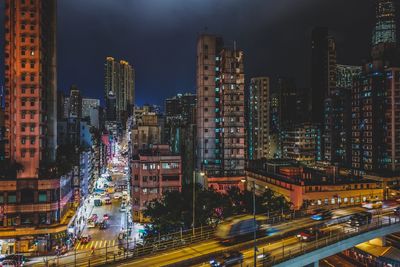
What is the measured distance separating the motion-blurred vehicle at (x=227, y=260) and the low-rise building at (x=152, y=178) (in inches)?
1695

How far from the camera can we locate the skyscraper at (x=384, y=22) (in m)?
168

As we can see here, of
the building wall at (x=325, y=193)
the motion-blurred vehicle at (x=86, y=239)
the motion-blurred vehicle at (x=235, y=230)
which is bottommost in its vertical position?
the motion-blurred vehicle at (x=86, y=239)

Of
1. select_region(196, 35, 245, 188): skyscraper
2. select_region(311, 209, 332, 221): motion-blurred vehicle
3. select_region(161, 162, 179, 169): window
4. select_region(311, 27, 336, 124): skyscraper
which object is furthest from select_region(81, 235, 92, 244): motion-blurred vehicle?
select_region(311, 27, 336, 124): skyscraper

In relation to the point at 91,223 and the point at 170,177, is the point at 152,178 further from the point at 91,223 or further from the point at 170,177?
the point at 91,223

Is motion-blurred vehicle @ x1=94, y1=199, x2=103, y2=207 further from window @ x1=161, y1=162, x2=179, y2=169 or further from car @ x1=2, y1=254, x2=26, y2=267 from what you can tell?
car @ x1=2, y1=254, x2=26, y2=267

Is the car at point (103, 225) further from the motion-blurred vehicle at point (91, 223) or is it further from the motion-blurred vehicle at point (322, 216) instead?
the motion-blurred vehicle at point (322, 216)

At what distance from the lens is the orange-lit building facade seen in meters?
55.5

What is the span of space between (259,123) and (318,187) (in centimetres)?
8733

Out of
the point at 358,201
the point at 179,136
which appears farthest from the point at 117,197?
the point at 358,201

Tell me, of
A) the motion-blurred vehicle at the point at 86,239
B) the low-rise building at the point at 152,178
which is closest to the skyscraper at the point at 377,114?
the low-rise building at the point at 152,178

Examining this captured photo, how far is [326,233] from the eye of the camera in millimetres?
39188

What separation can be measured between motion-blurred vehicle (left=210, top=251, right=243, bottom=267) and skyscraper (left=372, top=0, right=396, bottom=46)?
164290mm

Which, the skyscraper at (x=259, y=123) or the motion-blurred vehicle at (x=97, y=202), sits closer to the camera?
the motion-blurred vehicle at (x=97, y=202)

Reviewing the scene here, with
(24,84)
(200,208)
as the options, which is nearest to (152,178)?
(200,208)
